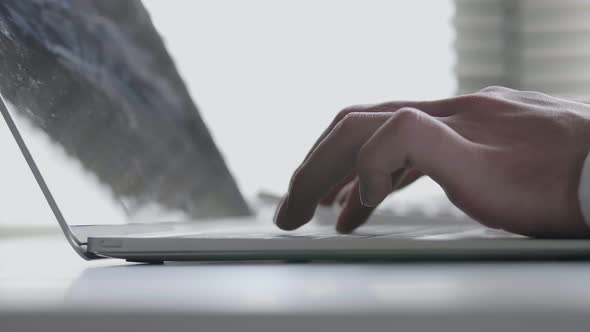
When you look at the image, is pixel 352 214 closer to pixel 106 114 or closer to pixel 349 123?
pixel 349 123

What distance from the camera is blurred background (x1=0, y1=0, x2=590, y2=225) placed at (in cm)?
174

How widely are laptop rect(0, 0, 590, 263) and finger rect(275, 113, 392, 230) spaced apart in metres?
0.02

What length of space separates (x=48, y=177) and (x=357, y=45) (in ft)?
4.54

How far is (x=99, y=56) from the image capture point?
64cm

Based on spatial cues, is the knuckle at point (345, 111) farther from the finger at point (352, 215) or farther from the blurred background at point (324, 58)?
the blurred background at point (324, 58)

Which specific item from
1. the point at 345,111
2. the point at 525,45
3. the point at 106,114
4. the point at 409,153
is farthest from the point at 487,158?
the point at 525,45

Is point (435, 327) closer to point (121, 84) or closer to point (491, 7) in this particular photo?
point (121, 84)

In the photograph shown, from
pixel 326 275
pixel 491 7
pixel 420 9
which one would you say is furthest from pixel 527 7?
pixel 326 275

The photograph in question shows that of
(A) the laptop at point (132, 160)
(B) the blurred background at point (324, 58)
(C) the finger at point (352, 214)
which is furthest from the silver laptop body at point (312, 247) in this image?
(B) the blurred background at point (324, 58)

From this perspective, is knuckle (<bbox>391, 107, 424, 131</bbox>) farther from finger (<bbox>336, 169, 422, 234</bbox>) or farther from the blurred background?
the blurred background

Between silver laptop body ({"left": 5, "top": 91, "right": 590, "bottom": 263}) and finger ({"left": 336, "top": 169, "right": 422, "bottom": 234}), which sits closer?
silver laptop body ({"left": 5, "top": 91, "right": 590, "bottom": 263})

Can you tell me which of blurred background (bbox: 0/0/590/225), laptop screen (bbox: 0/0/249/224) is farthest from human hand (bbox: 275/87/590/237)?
blurred background (bbox: 0/0/590/225)

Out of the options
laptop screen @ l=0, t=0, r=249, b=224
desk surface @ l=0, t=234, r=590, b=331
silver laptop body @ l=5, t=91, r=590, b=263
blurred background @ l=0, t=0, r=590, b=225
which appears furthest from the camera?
blurred background @ l=0, t=0, r=590, b=225

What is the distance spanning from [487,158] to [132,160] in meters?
0.39
